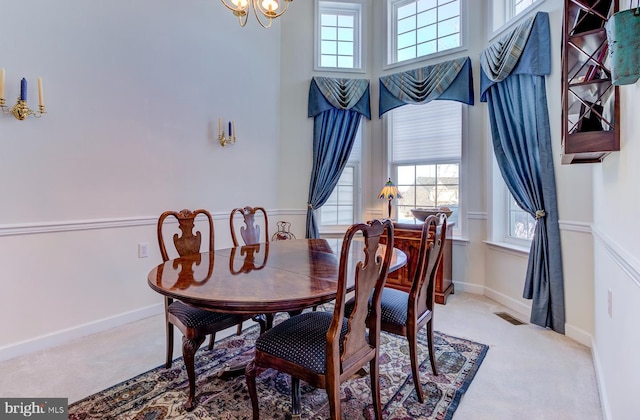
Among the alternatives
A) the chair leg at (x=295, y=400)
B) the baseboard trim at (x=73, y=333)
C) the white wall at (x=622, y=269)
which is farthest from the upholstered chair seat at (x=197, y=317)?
the white wall at (x=622, y=269)

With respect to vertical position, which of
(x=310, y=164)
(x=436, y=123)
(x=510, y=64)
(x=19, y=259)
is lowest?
(x=19, y=259)

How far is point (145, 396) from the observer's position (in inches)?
70.4

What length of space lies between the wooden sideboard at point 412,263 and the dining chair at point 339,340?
78.5 inches

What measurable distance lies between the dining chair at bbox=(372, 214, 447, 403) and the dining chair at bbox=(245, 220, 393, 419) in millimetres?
320

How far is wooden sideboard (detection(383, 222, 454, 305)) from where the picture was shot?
131 inches

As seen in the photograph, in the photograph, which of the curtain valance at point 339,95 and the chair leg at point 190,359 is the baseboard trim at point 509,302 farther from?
the chair leg at point 190,359

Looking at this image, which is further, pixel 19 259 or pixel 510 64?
pixel 510 64

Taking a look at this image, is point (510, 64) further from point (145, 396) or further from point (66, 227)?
point (66, 227)

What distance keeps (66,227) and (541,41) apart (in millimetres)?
4096

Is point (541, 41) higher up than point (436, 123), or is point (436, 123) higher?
point (541, 41)

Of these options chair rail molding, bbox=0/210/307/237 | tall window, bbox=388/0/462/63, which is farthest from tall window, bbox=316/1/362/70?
chair rail molding, bbox=0/210/307/237

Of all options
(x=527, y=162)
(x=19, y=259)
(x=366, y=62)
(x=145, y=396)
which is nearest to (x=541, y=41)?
(x=527, y=162)

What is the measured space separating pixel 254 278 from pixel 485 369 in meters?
1.62

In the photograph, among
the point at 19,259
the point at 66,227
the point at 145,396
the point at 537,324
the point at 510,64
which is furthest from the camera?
the point at 510,64
